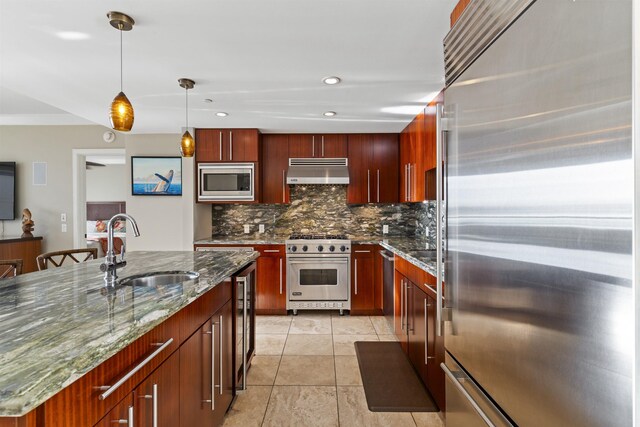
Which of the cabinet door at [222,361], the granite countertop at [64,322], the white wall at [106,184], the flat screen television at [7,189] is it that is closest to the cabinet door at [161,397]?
the granite countertop at [64,322]

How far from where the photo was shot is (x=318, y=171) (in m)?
4.26

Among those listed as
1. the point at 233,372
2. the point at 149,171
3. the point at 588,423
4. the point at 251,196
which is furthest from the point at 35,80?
the point at 588,423

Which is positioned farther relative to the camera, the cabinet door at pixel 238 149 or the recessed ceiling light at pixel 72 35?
the cabinet door at pixel 238 149

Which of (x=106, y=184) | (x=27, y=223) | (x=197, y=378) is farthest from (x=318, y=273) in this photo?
(x=106, y=184)

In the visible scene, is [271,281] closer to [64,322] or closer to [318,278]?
[318,278]

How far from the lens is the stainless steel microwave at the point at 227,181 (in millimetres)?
4184

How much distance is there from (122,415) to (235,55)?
2.06m

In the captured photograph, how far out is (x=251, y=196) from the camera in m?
4.19

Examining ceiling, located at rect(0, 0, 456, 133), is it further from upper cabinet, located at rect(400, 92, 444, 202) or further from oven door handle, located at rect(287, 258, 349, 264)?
oven door handle, located at rect(287, 258, 349, 264)

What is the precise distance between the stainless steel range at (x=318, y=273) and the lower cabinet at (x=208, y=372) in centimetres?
193

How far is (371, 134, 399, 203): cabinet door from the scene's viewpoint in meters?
4.37

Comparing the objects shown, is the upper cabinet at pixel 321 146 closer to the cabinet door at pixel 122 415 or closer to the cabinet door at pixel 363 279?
the cabinet door at pixel 363 279

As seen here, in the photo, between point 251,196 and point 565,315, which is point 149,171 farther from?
point 565,315

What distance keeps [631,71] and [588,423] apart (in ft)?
2.15
